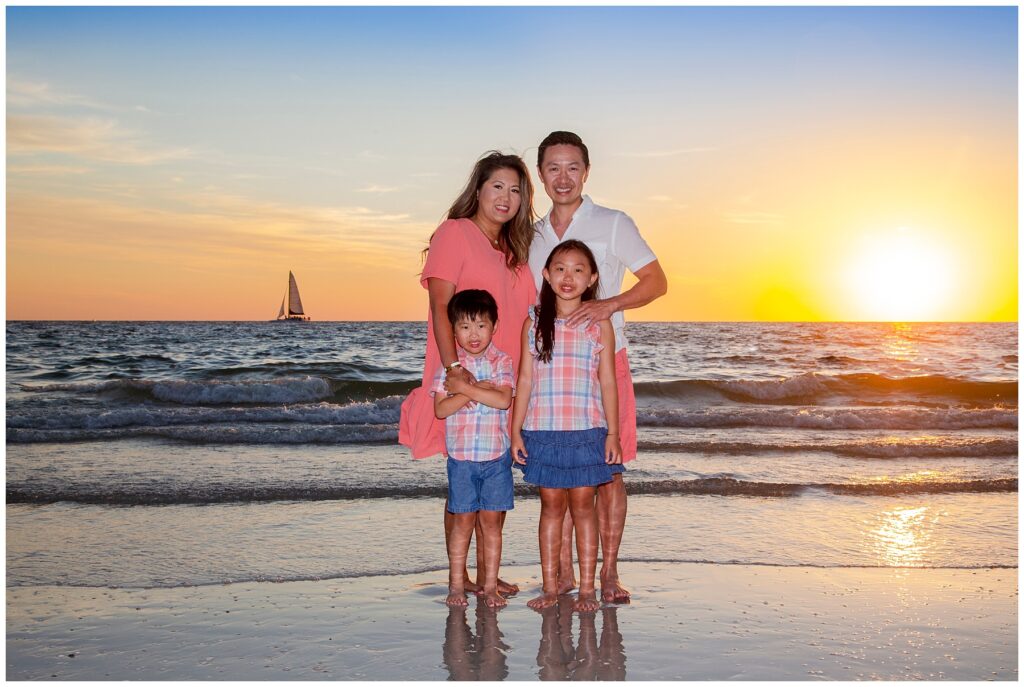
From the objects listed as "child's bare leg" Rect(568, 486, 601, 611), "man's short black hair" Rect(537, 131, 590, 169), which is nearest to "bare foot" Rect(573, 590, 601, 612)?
"child's bare leg" Rect(568, 486, 601, 611)

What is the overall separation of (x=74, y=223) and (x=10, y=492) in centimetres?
1720

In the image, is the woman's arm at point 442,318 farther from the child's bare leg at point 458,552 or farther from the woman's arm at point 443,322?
the child's bare leg at point 458,552

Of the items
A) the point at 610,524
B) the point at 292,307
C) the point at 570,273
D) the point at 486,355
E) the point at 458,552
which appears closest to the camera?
the point at 570,273

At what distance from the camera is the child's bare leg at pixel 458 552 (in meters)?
3.69

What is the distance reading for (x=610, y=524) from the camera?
12.6ft

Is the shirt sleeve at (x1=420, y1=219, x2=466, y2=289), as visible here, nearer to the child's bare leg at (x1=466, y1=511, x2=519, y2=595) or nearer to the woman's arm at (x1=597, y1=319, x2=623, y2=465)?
the woman's arm at (x1=597, y1=319, x2=623, y2=465)

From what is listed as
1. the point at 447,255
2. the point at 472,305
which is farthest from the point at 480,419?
the point at 447,255

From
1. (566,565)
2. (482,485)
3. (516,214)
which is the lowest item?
(566,565)

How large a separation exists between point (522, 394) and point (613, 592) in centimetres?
99

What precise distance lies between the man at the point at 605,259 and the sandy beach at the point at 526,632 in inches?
12.3

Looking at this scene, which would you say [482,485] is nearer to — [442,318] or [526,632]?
[526,632]

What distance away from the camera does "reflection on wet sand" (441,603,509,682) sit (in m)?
3.03

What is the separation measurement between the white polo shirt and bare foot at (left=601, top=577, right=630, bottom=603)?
3.41 feet

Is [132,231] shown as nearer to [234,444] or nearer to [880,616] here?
[234,444]
